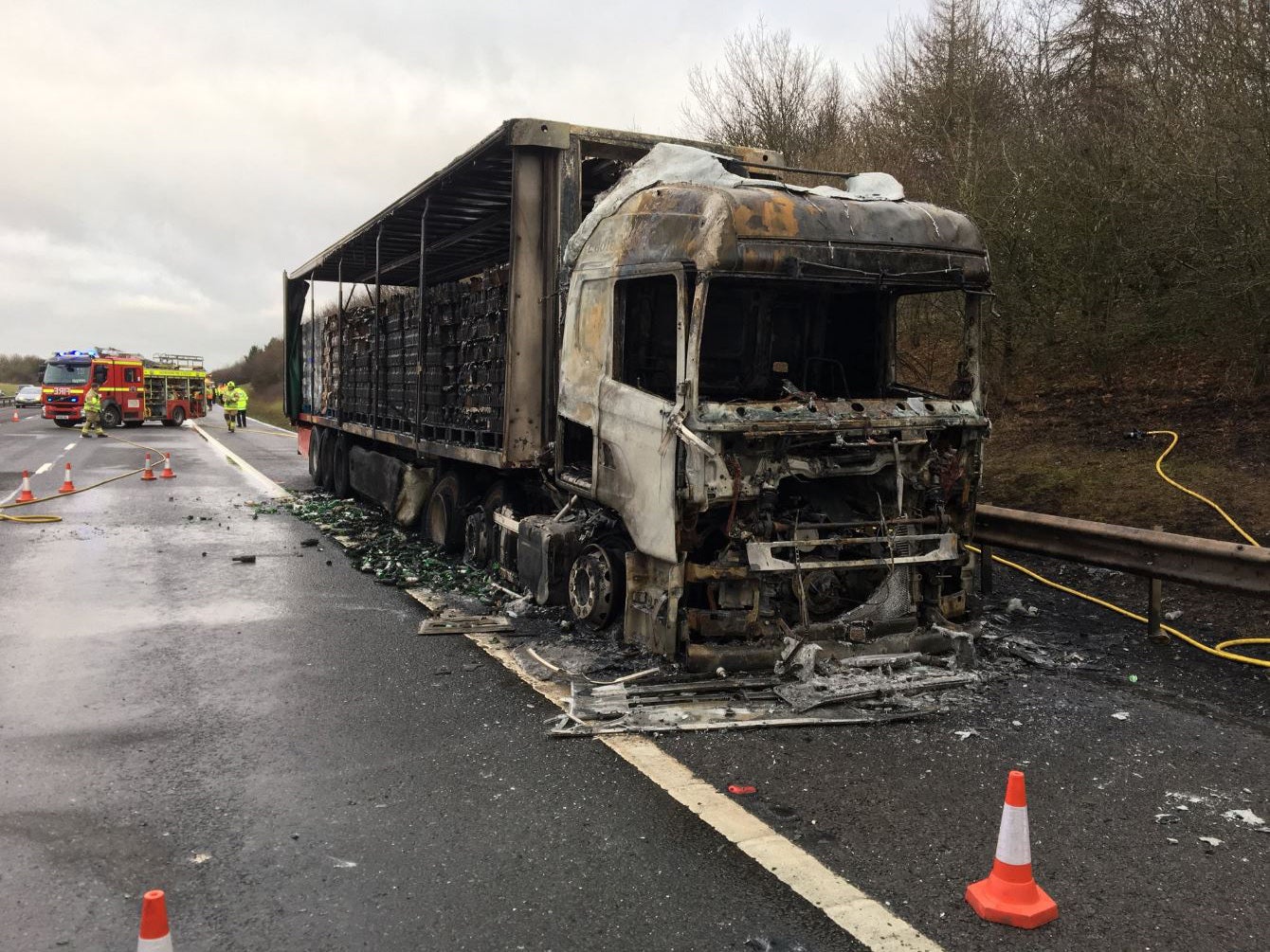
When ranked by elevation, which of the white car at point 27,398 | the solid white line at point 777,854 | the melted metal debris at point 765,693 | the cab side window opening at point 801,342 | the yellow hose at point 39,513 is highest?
the cab side window opening at point 801,342

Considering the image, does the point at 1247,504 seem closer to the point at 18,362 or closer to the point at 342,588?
the point at 342,588

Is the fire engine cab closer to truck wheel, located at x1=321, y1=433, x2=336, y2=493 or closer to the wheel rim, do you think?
truck wheel, located at x1=321, y1=433, x2=336, y2=493

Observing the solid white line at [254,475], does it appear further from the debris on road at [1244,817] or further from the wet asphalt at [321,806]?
the debris on road at [1244,817]

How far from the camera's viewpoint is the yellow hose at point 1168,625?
228 inches

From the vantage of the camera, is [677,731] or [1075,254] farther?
[1075,254]

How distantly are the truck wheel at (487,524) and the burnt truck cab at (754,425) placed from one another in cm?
170

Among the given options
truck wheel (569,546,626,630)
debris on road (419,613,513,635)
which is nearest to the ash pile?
truck wheel (569,546,626,630)

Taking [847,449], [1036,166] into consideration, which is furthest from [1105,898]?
[1036,166]

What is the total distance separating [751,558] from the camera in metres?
5.42

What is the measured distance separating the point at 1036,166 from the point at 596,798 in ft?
36.3

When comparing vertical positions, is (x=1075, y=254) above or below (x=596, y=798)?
above

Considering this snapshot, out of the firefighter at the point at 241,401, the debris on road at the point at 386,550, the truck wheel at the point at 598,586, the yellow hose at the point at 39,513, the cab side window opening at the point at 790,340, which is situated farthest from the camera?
the firefighter at the point at 241,401

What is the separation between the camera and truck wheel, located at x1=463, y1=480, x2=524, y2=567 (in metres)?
8.48

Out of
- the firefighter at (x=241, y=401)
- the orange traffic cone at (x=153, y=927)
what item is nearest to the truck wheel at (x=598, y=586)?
the orange traffic cone at (x=153, y=927)
